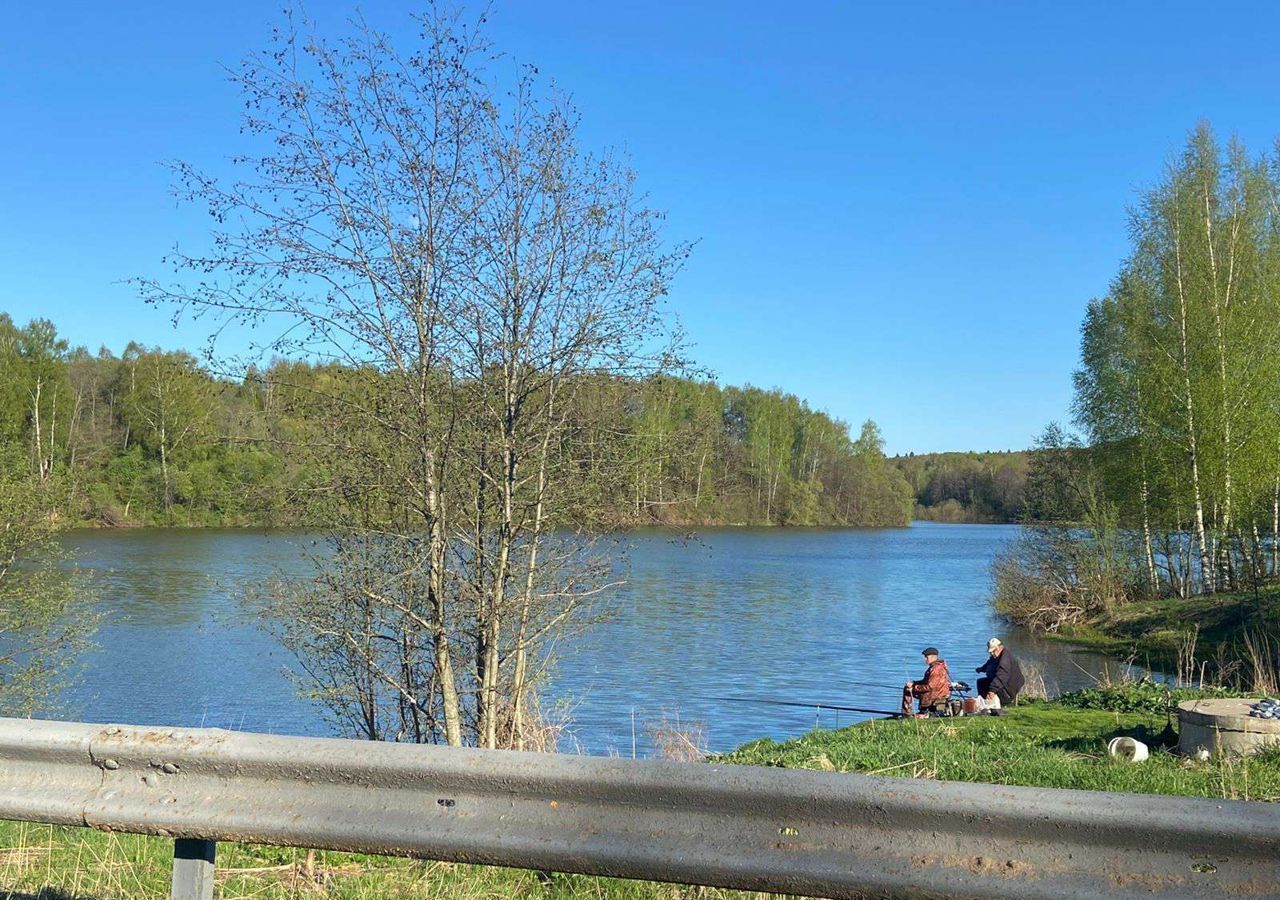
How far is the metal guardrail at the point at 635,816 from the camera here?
8.83ft

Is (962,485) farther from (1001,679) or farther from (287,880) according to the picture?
(287,880)

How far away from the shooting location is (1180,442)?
30.2 metres

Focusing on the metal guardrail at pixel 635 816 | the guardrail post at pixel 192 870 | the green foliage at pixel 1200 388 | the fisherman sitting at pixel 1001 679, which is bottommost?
the fisherman sitting at pixel 1001 679

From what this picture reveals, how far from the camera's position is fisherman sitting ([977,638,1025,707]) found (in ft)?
48.6

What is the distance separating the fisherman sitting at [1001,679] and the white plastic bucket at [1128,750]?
612 centimetres

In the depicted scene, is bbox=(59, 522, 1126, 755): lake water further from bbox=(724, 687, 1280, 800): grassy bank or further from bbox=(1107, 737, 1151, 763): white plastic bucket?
bbox=(1107, 737, 1151, 763): white plastic bucket

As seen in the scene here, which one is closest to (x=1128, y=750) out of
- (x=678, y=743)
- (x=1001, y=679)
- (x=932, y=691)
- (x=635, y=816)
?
(x=678, y=743)

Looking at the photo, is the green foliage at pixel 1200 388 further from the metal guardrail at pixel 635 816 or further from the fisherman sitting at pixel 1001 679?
the metal guardrail at pixel 635 816

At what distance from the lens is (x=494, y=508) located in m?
11.2

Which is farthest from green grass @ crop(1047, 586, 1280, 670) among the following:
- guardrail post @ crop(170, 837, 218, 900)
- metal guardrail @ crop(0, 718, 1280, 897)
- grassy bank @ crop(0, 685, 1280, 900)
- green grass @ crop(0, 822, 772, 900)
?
guardrail post @ crop(170, 837, 218, 900)

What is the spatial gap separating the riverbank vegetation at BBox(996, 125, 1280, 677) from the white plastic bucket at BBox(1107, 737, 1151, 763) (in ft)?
62.6

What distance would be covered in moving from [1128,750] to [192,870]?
7137 mm

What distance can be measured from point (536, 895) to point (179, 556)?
42.4 m

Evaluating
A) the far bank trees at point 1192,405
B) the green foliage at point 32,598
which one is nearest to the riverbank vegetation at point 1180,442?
the far bank trees at point 1192,405
